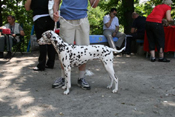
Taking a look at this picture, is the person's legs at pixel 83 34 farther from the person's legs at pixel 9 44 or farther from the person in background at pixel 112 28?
the person in background at pixel 112 28

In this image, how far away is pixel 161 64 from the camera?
734 centimetres

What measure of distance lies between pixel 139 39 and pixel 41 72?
476cm

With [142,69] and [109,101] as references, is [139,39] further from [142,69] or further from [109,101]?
[109,101]

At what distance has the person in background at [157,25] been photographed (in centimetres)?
740

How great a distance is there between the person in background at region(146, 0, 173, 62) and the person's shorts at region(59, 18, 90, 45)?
375cm

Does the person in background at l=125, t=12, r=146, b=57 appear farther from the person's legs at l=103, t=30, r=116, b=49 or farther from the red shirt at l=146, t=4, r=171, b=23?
the red shirt at l=146, t=4, r=171, b=23

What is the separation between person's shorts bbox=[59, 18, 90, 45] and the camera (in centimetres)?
440

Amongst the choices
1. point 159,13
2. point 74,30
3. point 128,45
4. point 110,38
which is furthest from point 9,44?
point 159,13

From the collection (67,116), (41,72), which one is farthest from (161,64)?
(67,116)

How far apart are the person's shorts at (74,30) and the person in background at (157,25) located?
148 inches

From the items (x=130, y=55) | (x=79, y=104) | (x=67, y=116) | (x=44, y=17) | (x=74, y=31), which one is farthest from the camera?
(x=130, y=55)

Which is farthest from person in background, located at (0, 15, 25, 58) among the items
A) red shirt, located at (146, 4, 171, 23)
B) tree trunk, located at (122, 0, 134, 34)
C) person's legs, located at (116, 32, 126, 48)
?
tree trunk, located at (122, 0, 134, 34)

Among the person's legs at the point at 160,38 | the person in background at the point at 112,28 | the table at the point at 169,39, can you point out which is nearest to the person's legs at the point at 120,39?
the person in background at the point at 112,28

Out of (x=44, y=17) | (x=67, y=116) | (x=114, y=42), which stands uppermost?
(x=44, y=17)
